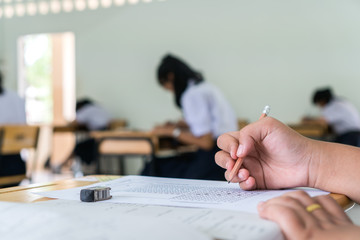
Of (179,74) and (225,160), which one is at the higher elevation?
(179,74)

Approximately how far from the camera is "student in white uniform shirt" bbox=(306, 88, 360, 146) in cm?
572

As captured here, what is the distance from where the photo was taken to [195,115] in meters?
3.19

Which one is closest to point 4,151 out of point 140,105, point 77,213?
point 77,213

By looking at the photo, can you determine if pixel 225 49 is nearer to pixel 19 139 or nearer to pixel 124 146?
pixel 124 146

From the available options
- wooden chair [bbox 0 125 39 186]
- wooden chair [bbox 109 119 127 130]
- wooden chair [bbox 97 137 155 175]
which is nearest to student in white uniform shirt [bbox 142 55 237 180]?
wooden chair [bbox 97 137 155 175]

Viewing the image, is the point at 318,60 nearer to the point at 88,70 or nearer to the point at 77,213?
the point at 88,70

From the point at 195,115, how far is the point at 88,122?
13.6 feet

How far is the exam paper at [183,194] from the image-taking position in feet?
2.19

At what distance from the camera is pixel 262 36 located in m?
6.64

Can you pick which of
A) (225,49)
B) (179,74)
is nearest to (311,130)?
(225,49)

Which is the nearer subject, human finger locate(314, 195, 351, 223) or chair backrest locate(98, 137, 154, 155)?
human finger locate(314, 195, 351, 223)

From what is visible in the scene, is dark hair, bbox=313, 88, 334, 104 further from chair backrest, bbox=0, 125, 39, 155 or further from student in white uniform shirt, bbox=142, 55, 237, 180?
chair backrest, bbox=0, 125, 39, 155

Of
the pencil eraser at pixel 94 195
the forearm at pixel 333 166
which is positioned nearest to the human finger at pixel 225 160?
the forearm at pixel 333 166

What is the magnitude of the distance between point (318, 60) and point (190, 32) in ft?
6.58
